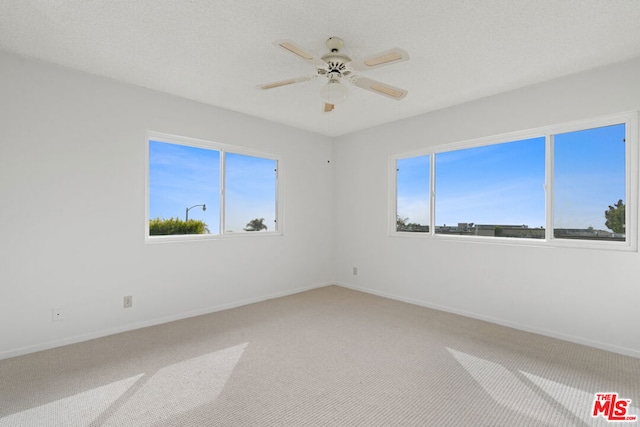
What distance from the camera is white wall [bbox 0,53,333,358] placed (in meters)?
2.59

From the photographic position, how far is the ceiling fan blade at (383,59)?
186cm

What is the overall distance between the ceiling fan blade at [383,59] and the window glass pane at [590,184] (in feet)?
7.26

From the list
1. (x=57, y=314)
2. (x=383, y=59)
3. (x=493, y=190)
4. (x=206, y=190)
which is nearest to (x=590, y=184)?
(x=493, y=190)

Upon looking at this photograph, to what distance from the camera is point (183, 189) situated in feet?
12.0

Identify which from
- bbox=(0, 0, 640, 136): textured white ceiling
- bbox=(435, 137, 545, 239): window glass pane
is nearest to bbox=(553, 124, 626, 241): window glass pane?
bbox=(435, 137, 545, 239): window glass pane

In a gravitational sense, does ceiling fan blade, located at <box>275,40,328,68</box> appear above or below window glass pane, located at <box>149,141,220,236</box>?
above

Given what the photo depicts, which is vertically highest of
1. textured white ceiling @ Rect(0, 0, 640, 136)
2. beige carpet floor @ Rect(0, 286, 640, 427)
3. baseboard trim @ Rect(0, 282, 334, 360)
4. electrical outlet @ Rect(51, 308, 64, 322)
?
textured white ceiling @ Rect(0, 0, 640, 136)

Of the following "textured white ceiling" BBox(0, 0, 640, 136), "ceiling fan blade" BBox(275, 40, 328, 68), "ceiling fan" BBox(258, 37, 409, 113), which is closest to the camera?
"ceiling fan blade" BBox(275, 40, 328, 68)

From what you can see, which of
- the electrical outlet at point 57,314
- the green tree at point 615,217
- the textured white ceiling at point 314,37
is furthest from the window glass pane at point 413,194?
the electrical outlet at point 57,314

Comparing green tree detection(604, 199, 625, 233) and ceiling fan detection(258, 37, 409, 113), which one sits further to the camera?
green tree detection(604, 199, 625, 233)

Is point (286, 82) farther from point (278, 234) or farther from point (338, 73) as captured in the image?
point (278, 234)

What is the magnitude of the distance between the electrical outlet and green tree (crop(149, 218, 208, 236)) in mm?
1012

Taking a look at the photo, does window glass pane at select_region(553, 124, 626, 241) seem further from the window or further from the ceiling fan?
the window

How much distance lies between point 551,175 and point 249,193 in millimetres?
3502
